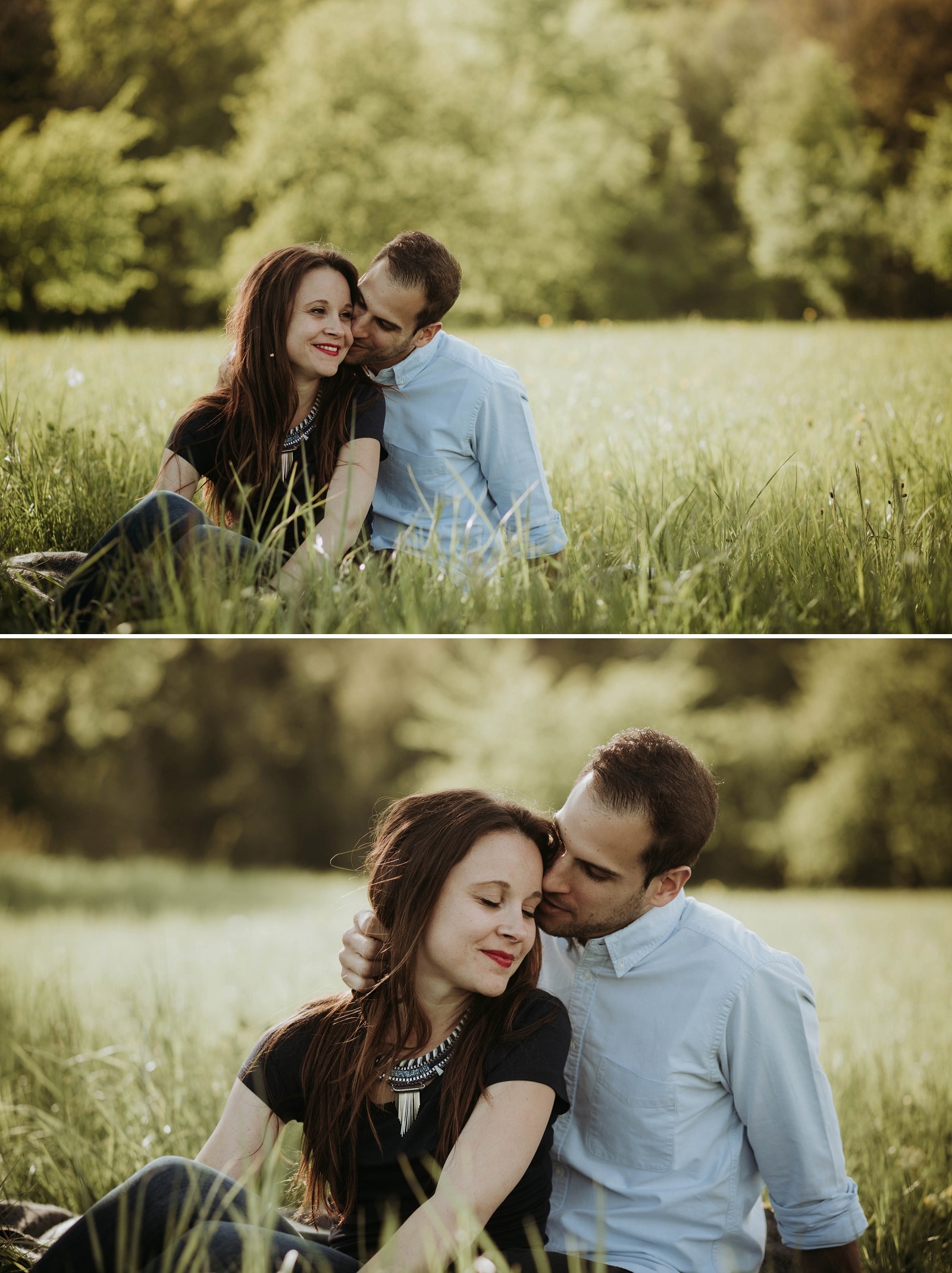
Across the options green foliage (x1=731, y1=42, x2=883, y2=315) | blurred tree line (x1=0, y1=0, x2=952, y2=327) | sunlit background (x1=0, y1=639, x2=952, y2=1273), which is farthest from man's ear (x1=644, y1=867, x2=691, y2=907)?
green foliage (x1=731, y1=42, x2=883, y2=315)

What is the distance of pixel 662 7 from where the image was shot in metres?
→ 24.5

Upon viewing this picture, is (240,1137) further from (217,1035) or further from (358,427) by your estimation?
(358,427)

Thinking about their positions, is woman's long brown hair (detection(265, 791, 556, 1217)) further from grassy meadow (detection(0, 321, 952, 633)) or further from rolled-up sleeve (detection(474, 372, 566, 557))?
rolled-up sleeve (detection(474, 372, 566, 557))

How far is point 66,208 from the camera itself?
1809cm

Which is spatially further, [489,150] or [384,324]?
[489,150]

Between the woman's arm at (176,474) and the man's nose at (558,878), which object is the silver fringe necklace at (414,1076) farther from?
the woman's arm at (176,474)

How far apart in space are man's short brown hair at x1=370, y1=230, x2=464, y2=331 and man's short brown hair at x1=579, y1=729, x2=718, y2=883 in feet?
5.11

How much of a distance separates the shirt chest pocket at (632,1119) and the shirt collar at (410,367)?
6.99 ft

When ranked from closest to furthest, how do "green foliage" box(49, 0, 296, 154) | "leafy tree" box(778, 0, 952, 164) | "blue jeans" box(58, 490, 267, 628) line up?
"blue jeans" box(58, 490, 267, 628) → "green foliage" box(49, 0, 296, 154) → "leafy tree" box(778, 0, 952, 164)

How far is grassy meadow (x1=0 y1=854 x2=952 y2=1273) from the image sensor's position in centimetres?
299

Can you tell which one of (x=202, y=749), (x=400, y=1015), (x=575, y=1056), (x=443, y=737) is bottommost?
(x=202, y=749)

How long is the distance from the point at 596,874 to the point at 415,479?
1.73 meters

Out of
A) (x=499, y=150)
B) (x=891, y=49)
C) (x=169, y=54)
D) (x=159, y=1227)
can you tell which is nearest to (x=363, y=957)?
(x=159, y=1227)

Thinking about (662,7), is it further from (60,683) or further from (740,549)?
(740,549)
